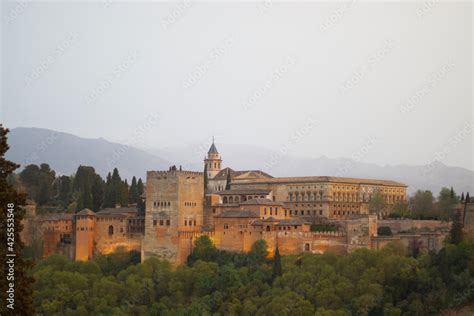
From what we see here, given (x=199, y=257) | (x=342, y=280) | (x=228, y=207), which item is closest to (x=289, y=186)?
(x=228, y=207)

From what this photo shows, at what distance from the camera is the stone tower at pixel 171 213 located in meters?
48.5

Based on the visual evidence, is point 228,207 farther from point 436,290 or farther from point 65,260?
point 436,290

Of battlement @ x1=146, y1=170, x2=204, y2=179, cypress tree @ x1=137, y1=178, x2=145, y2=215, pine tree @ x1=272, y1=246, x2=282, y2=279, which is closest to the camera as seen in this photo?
pine tree @ x1=272, y1=246, x2=282, y2=279

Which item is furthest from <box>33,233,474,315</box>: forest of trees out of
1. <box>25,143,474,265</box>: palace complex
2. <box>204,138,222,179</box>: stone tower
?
<box>204,138,222,179</box>: stone tower

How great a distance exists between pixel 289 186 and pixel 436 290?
2090 cm

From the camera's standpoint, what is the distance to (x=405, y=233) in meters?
47.6

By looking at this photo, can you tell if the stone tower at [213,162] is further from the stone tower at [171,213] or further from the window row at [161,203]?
the window row at [161,203]

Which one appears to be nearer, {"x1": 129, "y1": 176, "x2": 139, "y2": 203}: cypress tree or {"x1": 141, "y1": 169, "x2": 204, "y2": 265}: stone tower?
Result: {"x1": 141, "y1": 169, "x2": 204, "y2": 265}: stone tower

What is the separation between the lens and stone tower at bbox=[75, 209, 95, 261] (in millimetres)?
50625

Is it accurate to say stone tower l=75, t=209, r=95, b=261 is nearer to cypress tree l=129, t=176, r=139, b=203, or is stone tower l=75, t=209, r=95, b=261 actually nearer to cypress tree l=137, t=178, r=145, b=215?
cypress tree l=137, t=178, r=145, b=215

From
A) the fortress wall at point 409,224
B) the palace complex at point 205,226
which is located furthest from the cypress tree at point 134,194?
the fortress wall at point 409,224

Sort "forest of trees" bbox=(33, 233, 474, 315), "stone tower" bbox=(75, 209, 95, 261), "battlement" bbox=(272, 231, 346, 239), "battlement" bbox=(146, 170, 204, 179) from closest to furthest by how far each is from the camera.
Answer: "forest of trees" bbox=(33, 233, 474, 315) → "battlement" bbox=(272, 231, 346, 239) → "battlement" bbox=(146, 170, 204, 179) → "stone tower" bbox=(75, 209, 95, 261)

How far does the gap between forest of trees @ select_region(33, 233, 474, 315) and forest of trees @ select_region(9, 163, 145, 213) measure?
7612 millimetres

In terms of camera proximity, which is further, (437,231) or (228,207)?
(228,207)
